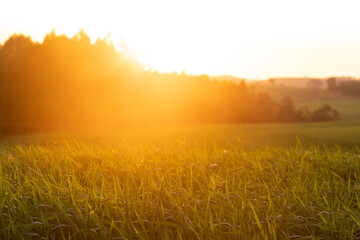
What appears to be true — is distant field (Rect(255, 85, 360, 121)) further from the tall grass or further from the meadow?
the tall grass

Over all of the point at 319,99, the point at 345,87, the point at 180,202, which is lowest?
the point at 319,99

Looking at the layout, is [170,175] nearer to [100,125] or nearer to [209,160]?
[209,160]

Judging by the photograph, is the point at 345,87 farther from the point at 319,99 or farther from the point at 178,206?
the point at 178,206

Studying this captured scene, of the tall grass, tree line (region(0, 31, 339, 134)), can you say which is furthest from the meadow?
tree line (region(0, 31, 339, 134))

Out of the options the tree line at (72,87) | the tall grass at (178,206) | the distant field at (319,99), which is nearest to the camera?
the tall grass at (178,206)

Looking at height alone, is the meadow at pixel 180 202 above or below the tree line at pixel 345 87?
below

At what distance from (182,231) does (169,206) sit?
2.17 ft

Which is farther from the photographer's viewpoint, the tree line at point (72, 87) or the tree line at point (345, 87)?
the tree line at point (345, 87)

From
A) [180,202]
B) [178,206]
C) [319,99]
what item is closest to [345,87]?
[319,99]

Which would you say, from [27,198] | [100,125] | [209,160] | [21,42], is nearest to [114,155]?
[209,160]

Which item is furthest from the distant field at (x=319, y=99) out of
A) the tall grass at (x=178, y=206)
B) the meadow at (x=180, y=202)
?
the tall grass at (x=178, y=206)

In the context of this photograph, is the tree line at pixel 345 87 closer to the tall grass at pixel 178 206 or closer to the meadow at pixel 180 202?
the meadow at pixel 180 202

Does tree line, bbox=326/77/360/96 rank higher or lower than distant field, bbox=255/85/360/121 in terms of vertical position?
higher

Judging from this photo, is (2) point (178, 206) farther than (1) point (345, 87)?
No
